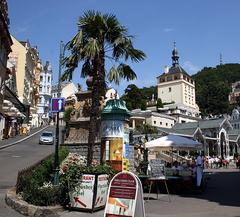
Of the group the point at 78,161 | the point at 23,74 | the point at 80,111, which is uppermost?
the point at 23,74

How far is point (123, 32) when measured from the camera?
16.0m

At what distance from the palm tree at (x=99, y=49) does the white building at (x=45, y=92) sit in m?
99.8

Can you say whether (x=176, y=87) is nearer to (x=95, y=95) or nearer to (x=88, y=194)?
(x=95, y=95)

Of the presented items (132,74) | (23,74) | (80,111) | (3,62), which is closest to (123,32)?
(132,74)

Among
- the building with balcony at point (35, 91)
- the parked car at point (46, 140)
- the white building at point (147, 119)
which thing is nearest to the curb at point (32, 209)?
the parked car at point (46, 140)

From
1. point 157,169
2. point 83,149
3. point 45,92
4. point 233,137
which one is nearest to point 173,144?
point 83,149

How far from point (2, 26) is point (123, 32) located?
1188 inches

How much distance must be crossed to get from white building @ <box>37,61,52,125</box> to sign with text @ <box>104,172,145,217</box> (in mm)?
108110

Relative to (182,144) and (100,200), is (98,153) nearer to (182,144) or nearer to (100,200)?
(182,144)

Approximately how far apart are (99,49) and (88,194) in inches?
264

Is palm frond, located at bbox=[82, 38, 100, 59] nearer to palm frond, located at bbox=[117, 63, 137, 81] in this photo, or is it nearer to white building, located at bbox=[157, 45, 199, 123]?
palm frond, located at bbox=[117, 63, 137, 81]

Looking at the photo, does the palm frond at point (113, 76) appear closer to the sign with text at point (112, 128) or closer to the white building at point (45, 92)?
the sign with text at point (112, 128)

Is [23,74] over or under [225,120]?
over

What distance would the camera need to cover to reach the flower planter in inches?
405
